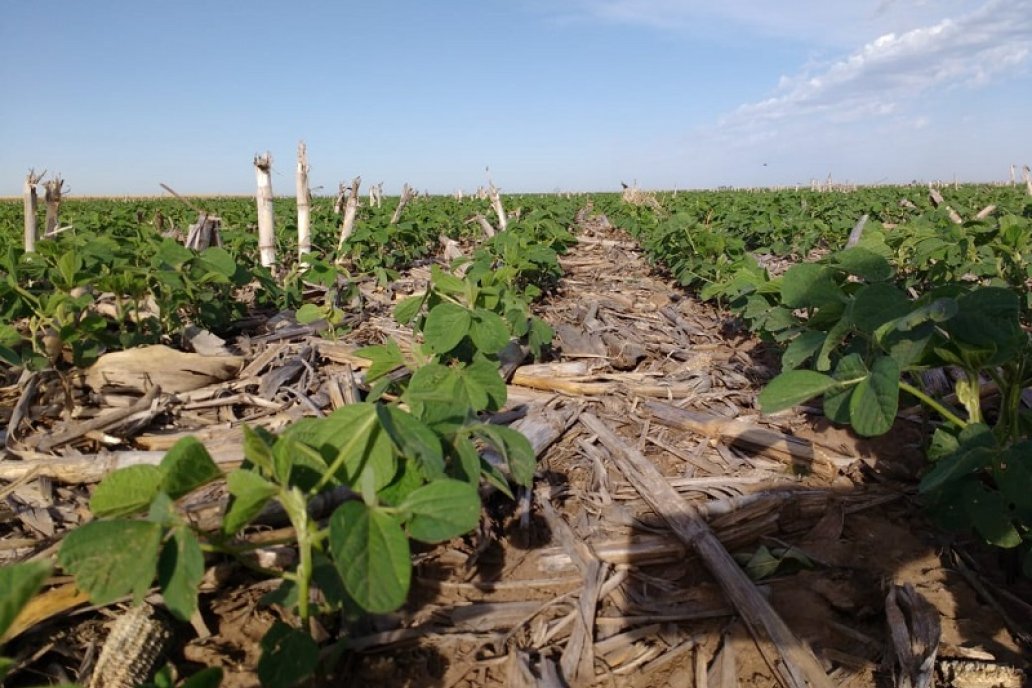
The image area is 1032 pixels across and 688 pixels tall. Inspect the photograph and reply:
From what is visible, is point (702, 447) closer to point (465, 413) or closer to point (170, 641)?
point (465, 413)

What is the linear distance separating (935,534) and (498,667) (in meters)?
1.72

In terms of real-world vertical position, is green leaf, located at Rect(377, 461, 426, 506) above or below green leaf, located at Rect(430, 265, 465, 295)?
below

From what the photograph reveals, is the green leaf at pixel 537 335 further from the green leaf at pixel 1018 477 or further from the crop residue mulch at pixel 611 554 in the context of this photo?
the green leaf at pixel 1018 477

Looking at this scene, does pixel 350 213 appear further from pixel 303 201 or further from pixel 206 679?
pixel 206 679

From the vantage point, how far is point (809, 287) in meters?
2.44

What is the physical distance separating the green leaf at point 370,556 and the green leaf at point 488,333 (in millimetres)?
1350

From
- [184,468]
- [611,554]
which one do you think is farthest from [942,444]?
[184,468]

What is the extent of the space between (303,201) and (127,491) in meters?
6.82

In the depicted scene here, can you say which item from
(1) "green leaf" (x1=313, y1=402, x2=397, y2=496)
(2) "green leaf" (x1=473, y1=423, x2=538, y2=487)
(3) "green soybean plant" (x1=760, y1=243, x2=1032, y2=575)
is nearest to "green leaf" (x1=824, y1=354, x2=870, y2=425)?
(3) "green soybean plant" (x1=760, y1=243, x2=1032, y2=575)

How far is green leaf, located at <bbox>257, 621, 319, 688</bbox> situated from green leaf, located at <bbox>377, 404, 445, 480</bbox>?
1.44ft

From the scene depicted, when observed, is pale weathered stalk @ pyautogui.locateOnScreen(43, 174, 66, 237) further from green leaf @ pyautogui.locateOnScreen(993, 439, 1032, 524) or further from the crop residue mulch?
green leaf @ pyautogui.locateOnScreen(993, 439, 1032, 524)

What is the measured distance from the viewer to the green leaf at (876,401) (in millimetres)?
1672

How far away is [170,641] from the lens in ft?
5.73

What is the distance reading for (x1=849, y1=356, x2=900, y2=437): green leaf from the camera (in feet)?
5.49
